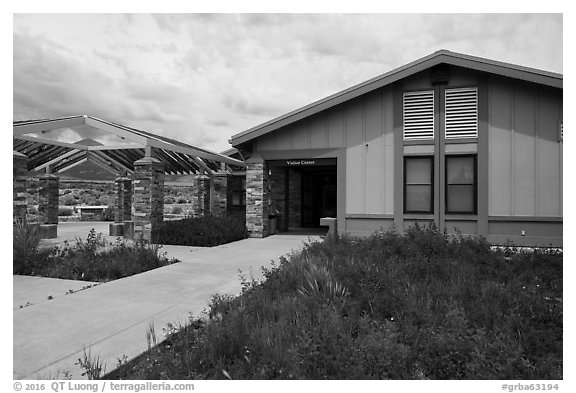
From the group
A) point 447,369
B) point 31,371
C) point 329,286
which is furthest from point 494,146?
point 31,371

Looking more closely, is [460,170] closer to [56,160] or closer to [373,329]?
[373,329]

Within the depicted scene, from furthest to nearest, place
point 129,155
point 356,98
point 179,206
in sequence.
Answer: point 179,206
point 129,155
point 356,98

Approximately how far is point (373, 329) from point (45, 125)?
33.9 feet

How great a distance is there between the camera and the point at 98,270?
25.9 feet

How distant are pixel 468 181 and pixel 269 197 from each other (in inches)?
289

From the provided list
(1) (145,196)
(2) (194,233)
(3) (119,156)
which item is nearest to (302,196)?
(2) (194,233)

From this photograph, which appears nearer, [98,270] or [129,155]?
[98,270]

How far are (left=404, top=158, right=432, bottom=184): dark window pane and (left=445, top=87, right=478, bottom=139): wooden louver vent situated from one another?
3.50 ft

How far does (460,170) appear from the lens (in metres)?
11.6

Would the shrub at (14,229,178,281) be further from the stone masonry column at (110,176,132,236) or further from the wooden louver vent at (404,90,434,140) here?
the wooden louver vent at (404,90,434,140)

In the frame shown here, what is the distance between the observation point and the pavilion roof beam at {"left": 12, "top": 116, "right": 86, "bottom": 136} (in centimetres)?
951

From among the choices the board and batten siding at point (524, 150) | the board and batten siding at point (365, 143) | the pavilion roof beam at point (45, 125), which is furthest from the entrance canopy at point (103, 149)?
the board and batten siding at point (524, 150)

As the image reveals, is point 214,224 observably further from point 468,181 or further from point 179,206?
point 179,206

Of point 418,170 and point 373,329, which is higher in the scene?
point 418,170
